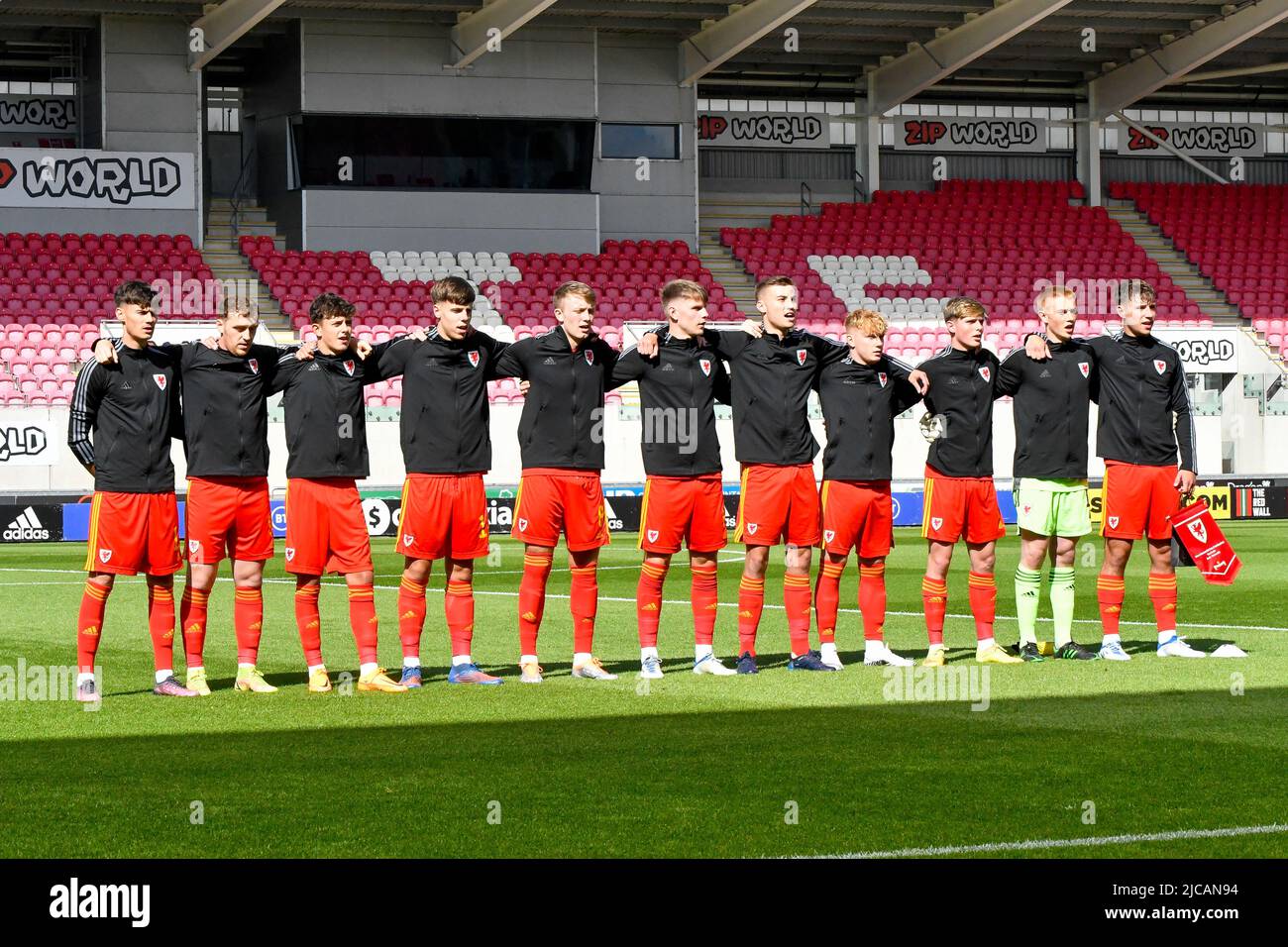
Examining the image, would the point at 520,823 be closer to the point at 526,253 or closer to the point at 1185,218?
the point at 526,253

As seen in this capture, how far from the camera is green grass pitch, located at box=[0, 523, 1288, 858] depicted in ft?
19.7

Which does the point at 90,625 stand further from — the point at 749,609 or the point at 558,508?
the point at 749,609

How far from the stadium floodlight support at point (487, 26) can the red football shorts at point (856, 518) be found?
2052 cm

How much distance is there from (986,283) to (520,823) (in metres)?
30.4

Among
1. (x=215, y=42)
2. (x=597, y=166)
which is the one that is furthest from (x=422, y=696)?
→ (x=597, y=166)

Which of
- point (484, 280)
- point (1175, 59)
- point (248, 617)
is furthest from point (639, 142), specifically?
point (248, 617)

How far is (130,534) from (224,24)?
23.4m

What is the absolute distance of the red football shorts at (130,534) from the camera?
935 centimetres

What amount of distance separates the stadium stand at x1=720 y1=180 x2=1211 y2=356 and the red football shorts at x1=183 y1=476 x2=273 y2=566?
76.5 feet

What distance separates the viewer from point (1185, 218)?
40438mm

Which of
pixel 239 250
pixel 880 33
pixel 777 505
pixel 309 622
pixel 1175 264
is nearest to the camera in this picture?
pixel 309 622

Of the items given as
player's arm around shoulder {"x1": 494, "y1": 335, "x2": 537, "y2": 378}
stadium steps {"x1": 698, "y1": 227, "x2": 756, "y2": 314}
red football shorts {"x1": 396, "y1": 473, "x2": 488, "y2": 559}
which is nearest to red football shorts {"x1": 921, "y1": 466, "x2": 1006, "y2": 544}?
player's arm around shoulder {"x1": 494, "y1": 335, "x2": 537, "y2": 378}

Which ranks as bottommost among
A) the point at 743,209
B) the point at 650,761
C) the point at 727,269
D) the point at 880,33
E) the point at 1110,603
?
the point at 650,761

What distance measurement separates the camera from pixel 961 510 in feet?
35.3
